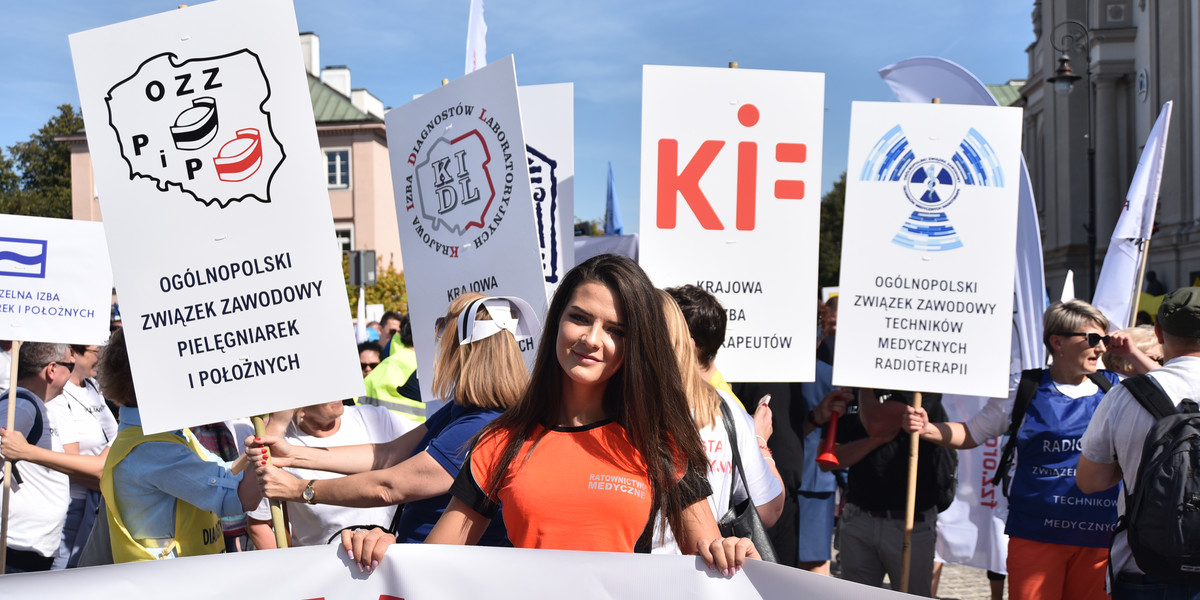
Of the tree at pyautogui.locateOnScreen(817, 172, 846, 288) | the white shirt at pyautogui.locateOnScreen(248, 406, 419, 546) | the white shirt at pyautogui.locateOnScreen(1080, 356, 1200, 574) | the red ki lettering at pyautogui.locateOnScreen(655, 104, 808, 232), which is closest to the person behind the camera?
the white shirt at pyautogui.locateOnScreen(1080, 356, 1200, 574)

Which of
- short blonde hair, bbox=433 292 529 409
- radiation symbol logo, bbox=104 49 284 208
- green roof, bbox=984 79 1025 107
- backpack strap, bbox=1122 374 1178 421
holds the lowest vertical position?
backpack strap, bbox=1122 374 1178 421

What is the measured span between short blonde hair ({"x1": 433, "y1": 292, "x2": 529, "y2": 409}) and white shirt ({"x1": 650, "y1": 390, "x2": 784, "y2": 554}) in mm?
620

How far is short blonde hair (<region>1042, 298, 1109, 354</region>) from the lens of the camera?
458cm

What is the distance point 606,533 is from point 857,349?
2.36 metres

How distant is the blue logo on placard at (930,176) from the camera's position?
4.54m

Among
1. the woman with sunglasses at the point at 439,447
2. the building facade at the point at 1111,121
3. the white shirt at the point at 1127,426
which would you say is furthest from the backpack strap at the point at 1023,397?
the building facade at the point at 1111,121

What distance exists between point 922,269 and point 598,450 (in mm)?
2526

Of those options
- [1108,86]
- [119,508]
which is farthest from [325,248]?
[1108,86]

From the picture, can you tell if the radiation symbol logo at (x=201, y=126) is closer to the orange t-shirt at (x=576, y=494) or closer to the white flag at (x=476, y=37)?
the orange t-shirt at (x=576, y=494)

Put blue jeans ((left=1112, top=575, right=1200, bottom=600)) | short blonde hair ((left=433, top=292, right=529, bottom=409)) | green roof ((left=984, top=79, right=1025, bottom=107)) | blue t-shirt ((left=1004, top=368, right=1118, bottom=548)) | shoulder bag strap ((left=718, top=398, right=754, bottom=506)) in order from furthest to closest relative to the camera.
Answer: green roof ((left=984, top=79, right=1025, bottom=107)) → blue t-shirt ((left=1004, top=368, right=1118, bottom=548)) → blue jeans ((left=1112, top=575, right=1200, bottom=600)) → short blonde hair ((left=433, top=292, right=529, bottom=409)) → shoulder bag strap ((left=718, top=398, right=754, bottom=506))

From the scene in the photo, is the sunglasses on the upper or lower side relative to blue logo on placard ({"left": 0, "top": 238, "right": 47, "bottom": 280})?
lower

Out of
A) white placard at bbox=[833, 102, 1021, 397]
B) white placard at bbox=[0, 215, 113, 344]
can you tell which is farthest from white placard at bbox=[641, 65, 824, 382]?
white placard at bbox=[0, 215, 113, 344]

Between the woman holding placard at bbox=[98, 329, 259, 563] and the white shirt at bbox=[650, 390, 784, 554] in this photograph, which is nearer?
the white shirt at bbox=[650, 390, 784, 554]

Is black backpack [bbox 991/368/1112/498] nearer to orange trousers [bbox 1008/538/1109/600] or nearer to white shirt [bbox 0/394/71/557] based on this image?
orange trousers [bbox 1008/538/1109/600]
